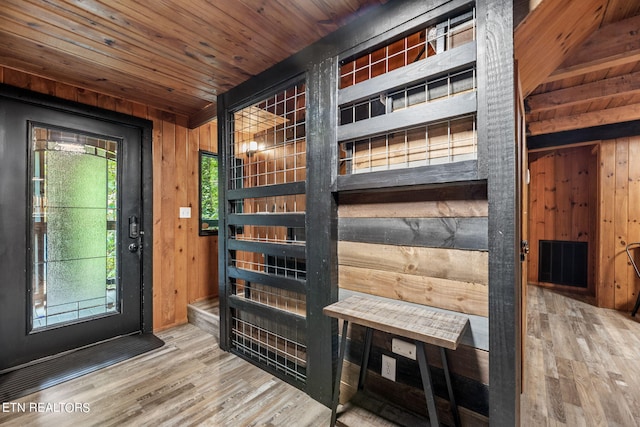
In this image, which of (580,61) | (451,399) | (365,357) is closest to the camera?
(451,399)

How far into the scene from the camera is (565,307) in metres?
3.81

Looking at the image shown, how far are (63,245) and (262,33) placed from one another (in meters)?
2.47

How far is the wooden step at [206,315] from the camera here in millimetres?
2921

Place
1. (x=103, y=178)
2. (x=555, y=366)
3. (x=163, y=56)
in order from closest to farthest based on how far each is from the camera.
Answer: (x=163, y=56) → (x=555, y=366) → (x=103, y=178)

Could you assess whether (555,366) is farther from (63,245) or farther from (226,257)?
(63,245)

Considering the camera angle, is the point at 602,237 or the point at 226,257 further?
the point at 602,237

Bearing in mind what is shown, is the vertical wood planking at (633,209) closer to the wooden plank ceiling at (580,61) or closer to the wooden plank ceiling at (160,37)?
the wooden plank ceiling at (580,61)

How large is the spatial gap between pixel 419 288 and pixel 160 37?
2.21m

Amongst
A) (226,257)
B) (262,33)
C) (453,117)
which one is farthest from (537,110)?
(226,257)

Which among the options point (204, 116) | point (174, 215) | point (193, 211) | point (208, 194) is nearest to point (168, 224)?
point (174, 215)

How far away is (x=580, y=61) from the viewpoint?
7.88ft

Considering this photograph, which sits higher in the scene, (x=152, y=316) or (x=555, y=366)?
(x=152, y=316)

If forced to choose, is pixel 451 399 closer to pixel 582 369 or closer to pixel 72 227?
pixel 582 369

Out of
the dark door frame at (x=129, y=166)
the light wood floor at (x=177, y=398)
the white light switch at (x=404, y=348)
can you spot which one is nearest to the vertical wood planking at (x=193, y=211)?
the dark door frame at (x=129, y=166)
